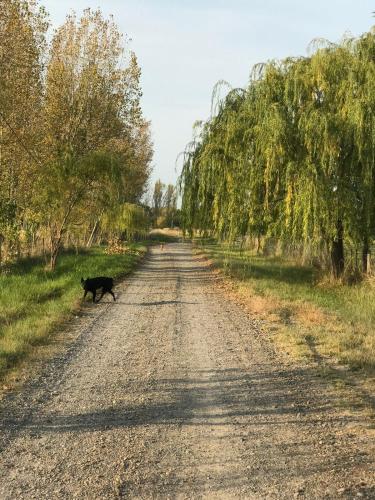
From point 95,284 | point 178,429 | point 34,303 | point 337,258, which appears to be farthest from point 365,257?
point 178,429

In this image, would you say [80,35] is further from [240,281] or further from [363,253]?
[363,253]

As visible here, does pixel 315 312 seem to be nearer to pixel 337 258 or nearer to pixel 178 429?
pixel 337 258

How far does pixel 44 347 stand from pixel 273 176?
872 cm

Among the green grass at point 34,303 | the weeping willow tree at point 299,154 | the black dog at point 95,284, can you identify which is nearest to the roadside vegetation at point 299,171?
the weeping willow tree at point 299,154

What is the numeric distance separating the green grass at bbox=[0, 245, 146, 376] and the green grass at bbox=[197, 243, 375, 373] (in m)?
4.39

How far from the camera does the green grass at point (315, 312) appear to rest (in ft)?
26.2

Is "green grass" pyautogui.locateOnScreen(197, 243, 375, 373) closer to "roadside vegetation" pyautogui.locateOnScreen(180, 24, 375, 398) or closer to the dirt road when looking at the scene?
"roadside vegetation" pyautogui.locateOnScreen(180, 24, 375, 398)

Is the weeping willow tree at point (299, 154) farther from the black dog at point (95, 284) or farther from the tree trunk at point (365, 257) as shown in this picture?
the black dog at point (95, 284)

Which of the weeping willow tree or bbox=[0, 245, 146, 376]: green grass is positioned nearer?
bbox=[0, 245, 146, 376]: green grass

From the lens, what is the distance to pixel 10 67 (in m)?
18.8

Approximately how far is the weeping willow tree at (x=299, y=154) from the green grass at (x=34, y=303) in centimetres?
535

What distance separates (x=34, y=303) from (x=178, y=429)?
8649mm

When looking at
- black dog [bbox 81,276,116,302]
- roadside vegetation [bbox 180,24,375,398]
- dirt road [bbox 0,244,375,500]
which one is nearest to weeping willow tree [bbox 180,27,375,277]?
roadside vegetation [bbox 180,24,375,398]

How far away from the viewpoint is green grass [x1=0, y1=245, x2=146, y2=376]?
26.5 feet
